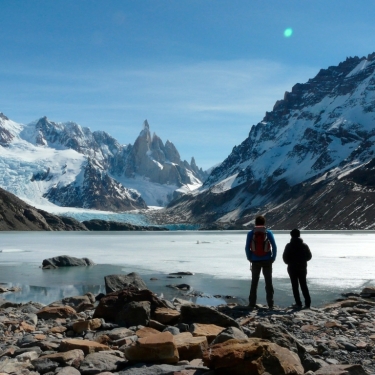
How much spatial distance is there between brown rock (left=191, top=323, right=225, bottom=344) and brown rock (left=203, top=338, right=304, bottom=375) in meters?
2.03

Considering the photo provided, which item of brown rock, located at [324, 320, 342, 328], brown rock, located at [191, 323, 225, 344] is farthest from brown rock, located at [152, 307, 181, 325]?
brown rock, located at [324, 320, 342, 328]

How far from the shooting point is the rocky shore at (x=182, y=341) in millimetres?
7309

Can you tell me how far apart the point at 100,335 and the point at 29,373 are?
275 centimetres

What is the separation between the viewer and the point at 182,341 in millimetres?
8594

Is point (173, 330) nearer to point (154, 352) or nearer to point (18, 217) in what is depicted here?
point (154, 352)

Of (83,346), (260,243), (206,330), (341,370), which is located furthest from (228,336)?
(260,243)

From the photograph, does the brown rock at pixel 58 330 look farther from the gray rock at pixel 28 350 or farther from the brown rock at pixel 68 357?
the brown rock at pixel 68 357

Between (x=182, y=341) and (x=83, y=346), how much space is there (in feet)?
5.81

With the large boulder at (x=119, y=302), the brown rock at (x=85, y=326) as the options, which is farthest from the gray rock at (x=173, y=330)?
the large boulder at (x=119, y=302)

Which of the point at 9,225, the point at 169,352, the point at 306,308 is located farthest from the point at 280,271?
the point at 9,225

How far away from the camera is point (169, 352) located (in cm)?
779

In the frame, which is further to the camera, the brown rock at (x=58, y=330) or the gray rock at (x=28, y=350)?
the brown rock at (x=58, y=330)

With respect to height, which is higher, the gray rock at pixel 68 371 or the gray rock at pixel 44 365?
the gray rock at pixel 68 371

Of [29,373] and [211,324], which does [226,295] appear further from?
[29,373]
